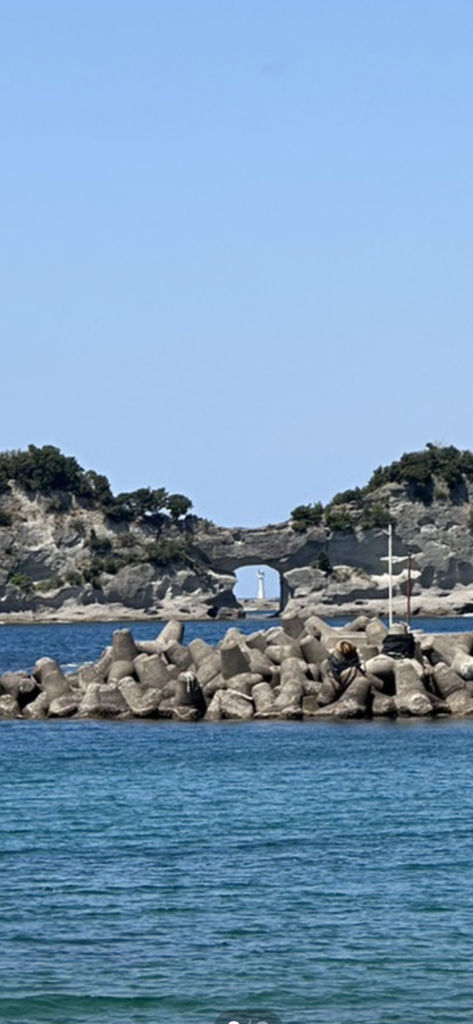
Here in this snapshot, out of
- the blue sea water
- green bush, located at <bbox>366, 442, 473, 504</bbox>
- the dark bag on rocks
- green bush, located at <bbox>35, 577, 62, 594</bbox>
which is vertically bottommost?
the blue sea water

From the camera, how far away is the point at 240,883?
69.5ft

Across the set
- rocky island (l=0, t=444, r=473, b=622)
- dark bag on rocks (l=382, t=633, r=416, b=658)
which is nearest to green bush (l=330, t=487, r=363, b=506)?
rocky island (l=0, t=444, r=473, b=622)

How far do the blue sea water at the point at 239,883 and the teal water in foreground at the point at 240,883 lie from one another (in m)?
0.03

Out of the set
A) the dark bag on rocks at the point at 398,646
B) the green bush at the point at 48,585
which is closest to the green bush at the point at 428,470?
the green bush at the point at 48,585

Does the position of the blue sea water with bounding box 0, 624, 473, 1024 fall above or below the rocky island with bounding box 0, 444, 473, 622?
below

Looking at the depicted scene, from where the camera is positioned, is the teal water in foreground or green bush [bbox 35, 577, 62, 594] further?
green bush [bbox 35, 577, 62, 594]

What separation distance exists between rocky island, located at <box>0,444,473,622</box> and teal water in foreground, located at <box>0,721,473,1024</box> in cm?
13446

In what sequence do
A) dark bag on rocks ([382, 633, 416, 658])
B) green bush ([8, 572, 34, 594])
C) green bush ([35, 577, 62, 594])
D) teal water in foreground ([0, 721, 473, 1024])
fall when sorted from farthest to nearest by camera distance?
1. green bush ([35, 577, 62, 594])
2. green bush ([8, 572, 34, 594])
3. dark bag on rocks ([382, 633, 416, 658])
4. teal water in foreground ([0, 721, 473, 1024])

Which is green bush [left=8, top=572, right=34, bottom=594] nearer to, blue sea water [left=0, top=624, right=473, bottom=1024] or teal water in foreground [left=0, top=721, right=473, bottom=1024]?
blue sea water [left=0, top=624, right=473, bottom=1024]

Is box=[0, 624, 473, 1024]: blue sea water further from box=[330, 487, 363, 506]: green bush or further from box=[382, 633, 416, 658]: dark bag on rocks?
box=[330, 487, 363, 506]: green bush

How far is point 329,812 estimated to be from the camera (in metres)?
26.9

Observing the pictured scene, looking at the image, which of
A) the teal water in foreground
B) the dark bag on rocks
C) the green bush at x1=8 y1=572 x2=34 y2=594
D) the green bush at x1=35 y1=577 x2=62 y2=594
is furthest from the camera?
the green bush at x1=35 y1=577 x2=62 y2=594

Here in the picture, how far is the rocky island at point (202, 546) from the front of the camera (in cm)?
17250

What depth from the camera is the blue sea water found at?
1616cm
